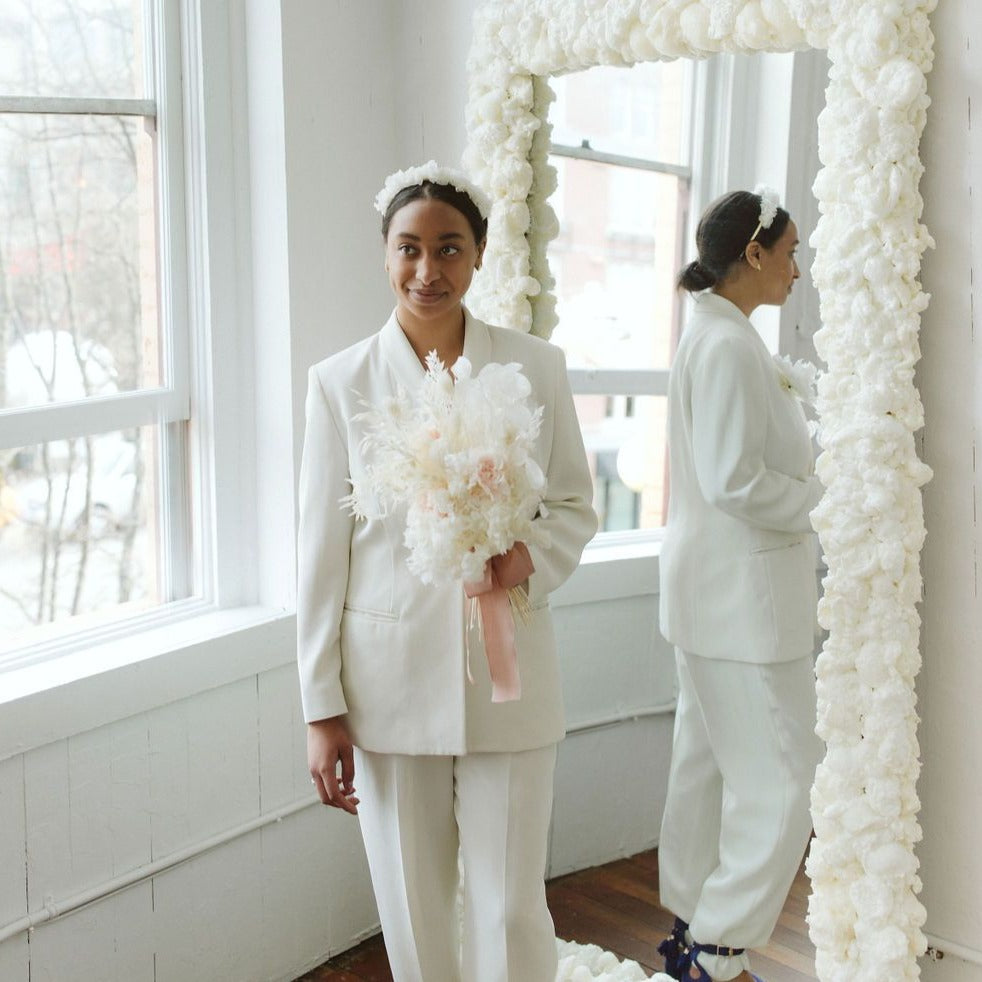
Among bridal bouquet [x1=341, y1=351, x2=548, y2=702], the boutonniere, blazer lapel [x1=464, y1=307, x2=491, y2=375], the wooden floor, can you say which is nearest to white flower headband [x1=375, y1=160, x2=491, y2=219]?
blazer lapel [x1=464, y1=307, x2=491, y2=375]

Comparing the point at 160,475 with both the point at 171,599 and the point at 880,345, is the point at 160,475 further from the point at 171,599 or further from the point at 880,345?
the point at 880,345

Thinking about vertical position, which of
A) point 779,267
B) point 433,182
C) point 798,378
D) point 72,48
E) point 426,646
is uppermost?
point 72,48

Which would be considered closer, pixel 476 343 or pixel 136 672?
pixel 476 343

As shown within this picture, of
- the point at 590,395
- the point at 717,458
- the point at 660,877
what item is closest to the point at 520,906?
the point at 660,877

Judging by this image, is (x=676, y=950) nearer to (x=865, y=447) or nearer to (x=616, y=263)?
(x=865, y=447)

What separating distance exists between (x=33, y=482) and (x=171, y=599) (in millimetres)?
410

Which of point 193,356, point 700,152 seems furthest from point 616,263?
point 193,356

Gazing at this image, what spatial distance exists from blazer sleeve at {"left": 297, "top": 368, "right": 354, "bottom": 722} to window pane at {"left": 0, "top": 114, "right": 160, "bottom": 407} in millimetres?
672

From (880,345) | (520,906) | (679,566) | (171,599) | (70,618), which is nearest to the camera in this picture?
(880,345)

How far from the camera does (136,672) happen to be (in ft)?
7.67

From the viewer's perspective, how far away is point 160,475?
262 cm

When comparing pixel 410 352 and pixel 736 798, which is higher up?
pixel 410 352

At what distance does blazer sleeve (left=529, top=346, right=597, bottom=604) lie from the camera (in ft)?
6.45

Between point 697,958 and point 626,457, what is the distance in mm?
867
